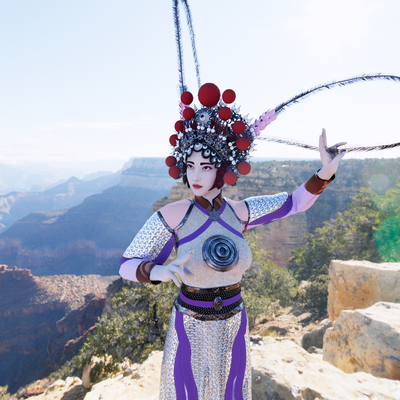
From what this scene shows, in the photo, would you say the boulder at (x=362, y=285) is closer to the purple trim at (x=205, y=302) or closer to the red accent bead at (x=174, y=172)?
the purple trim at (x=205, y=302)

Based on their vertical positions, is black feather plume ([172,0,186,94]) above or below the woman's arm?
above

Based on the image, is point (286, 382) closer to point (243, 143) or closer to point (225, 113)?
point (243, 143)

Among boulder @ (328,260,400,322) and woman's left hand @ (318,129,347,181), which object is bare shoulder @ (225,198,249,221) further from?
boulder @ (328,260,400,322)

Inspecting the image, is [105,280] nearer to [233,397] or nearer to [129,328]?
[129,328]

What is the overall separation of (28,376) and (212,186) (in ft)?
145

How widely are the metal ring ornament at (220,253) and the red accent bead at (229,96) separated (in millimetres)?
1334

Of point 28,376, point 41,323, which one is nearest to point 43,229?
point 41,323

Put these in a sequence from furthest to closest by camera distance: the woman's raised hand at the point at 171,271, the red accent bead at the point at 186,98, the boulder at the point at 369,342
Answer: the boulder at the point at 369,342
the red accent bead at the point at 186,98
the woman's raised hand at the point at 171,271

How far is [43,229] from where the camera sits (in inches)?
3752

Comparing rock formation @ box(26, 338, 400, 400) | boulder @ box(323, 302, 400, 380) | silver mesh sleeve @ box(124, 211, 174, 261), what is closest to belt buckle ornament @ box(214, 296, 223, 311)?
silver mesh sleeve @ box(124, 211, 174, 261)

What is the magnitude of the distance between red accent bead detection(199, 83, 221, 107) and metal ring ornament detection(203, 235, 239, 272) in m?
1.29

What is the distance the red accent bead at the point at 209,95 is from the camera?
2465mm

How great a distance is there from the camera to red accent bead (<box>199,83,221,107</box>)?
8.09 feet

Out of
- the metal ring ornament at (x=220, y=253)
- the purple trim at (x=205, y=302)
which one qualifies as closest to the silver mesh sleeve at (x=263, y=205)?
the metal ring ornament at (x=220, y=253)
